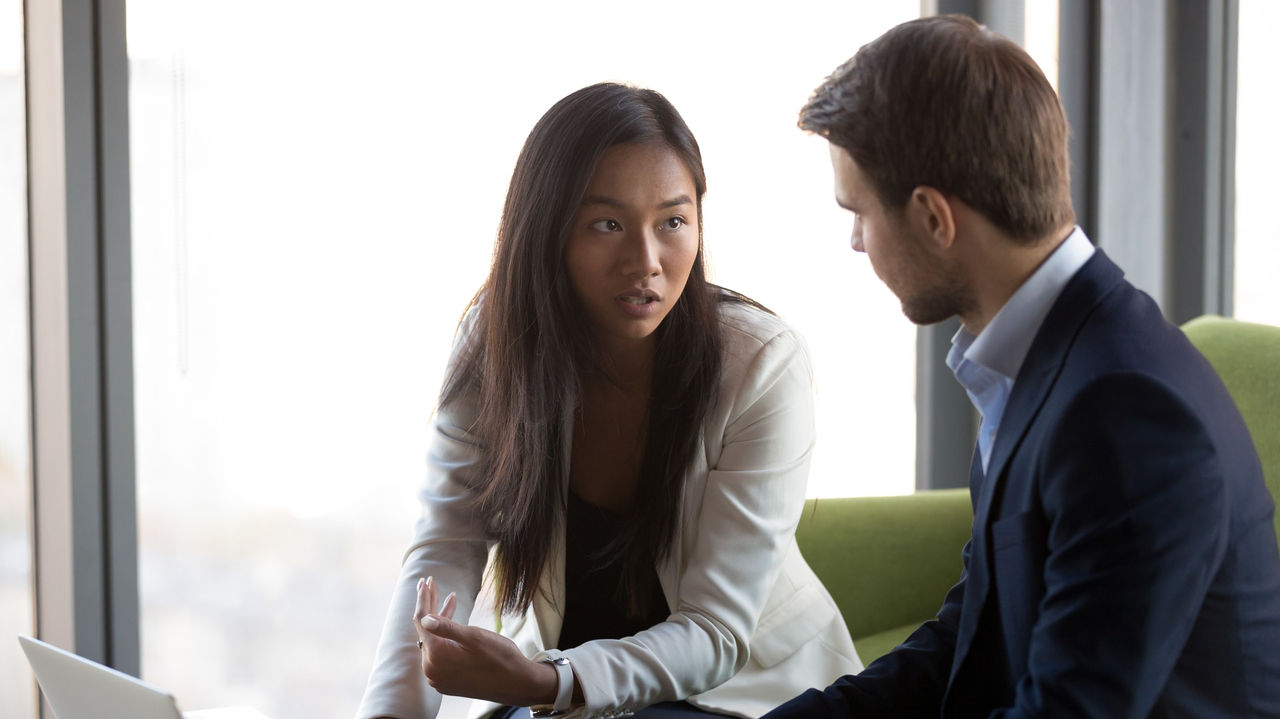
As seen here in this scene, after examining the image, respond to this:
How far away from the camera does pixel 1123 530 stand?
2.87ft

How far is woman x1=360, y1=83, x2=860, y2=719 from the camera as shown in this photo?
1.54m

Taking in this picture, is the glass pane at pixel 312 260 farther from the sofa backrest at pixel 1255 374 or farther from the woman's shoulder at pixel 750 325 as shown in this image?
the sofa backrest at pixel 1255 374

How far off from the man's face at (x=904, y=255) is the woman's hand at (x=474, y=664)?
2.05 feet

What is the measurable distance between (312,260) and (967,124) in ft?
6.02

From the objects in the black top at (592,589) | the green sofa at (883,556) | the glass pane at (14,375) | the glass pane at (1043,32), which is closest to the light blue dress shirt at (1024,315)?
the black top at (592,589)

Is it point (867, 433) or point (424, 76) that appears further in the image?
point (867, 433)

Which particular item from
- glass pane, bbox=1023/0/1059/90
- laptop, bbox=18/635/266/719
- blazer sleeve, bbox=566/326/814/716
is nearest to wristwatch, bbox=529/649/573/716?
blazer sleeve, bbox=566/326/814/716

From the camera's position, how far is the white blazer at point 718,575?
4.81 feet

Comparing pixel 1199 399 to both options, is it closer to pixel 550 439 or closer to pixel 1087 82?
pixel 550 439

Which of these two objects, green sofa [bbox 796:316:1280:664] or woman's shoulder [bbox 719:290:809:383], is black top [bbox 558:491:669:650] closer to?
woman's shoulder [bbox 719:290:809:383]

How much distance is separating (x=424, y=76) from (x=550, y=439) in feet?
4.08

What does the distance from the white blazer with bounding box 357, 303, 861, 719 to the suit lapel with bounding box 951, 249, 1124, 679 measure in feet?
1.67

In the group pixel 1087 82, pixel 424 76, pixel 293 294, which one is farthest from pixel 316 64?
pixel 1087 82

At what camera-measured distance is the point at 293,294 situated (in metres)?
2.52
